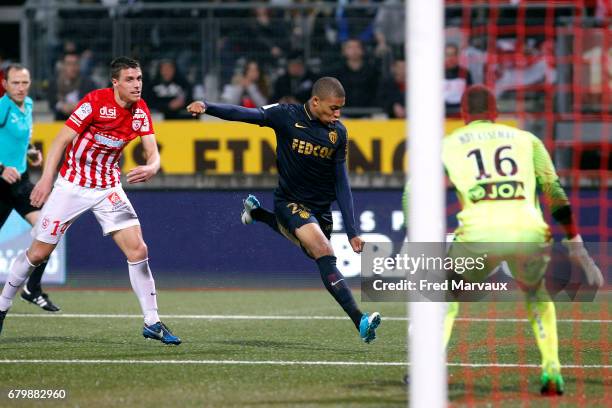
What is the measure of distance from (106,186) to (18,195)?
9.28 ft

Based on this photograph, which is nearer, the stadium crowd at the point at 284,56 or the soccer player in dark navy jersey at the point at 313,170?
the soccer player in dark navy jersey at the point at 313,170

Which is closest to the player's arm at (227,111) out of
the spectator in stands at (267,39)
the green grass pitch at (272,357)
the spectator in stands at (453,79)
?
the green grass pitch at (272,357)

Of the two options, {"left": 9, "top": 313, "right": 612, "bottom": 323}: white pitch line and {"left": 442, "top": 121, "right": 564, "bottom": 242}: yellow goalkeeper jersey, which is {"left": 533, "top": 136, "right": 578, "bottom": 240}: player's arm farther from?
{"left": 9, "top": 313, "right": 612, "bottom": 323}: white pitch line

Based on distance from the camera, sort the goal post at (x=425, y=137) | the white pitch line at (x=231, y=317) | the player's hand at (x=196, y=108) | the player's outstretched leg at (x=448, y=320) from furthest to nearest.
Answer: the white pitch line at (x=231, y=317) → the player's hand at (x=196, y=108) → the player's outstretched leg at (x=448, y=320) → the goal post at (x=425, y=137)

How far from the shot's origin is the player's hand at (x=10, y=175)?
11.9m

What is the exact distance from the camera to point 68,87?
17.8 meters

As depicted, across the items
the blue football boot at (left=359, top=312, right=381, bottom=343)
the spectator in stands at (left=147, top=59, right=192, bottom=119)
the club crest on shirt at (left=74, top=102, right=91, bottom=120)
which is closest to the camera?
the blue football boot at (left=359, top=312, right=381, bottom=343)

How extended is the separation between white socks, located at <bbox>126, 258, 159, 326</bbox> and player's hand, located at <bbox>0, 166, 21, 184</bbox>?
2668 millimetres

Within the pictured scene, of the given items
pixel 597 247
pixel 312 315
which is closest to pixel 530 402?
pixel 312 315

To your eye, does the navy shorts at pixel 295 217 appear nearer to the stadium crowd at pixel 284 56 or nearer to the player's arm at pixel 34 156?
the player's arm at pixel 34 156

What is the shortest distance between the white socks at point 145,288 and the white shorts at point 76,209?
0.35m

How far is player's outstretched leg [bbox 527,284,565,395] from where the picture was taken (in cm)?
727

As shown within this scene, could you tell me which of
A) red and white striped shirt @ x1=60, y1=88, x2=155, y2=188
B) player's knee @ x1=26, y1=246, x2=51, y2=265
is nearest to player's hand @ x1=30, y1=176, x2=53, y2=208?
red and white striped shirt @ x1=60, y1=88, x2=155, y2=188

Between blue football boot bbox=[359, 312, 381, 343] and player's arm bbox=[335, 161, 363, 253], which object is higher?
player's arm bbox=[335, 161, 363, 253]
